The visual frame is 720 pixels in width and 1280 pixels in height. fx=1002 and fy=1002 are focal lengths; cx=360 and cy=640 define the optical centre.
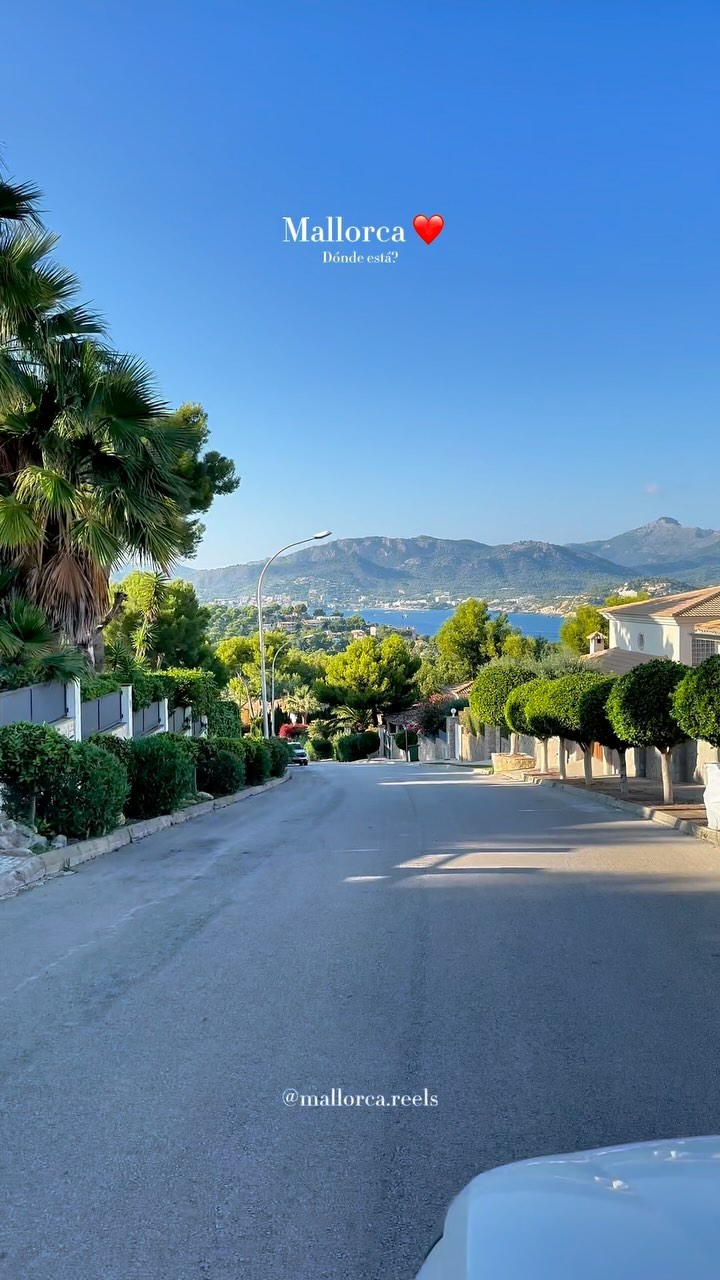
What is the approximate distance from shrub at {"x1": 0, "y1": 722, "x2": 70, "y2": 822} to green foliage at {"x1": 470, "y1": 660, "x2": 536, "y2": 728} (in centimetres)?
3178

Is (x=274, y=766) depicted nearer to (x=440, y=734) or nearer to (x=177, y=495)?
(x=177, y=495)

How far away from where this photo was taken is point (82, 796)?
469 inches

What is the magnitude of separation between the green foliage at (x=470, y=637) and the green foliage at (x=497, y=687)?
35911mm

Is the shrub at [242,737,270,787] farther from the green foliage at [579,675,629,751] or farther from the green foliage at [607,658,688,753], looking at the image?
the green foliage at [607,658,688,753]

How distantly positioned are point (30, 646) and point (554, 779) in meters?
20.6

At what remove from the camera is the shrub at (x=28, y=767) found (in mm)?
11438

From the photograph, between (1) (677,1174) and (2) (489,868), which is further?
(2) (489,868)

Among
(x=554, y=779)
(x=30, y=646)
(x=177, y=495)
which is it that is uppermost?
(x=177, y=495)

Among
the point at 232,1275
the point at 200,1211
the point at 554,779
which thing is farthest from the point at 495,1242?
the point at 554,779

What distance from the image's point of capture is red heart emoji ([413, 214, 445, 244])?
15570 millimetres

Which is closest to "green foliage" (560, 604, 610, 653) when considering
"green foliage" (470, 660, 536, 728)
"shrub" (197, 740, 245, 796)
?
"green foliage" (470, 660, 536, 728)

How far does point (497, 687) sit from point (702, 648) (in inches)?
364

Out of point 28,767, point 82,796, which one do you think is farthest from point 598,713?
point 28,767

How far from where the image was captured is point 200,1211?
11.3 ft
